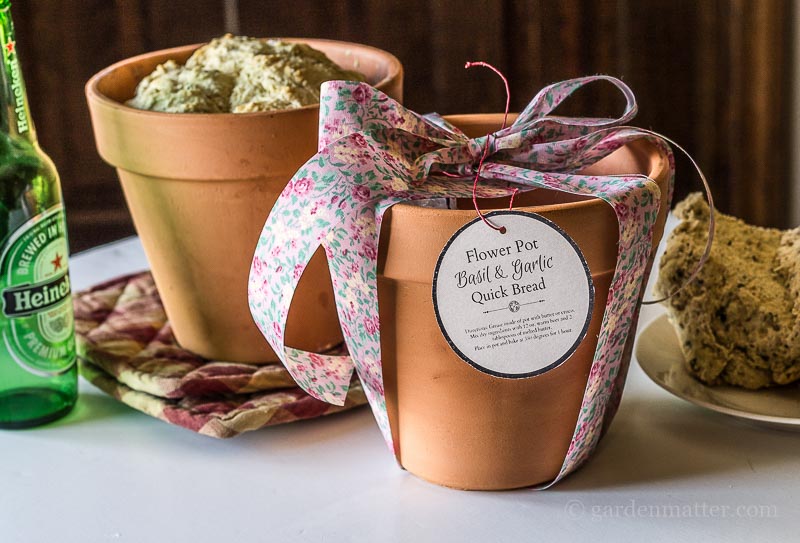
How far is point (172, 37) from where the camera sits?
1434mm

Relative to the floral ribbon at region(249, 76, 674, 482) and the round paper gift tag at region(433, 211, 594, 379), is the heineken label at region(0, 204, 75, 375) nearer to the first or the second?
the floral ribbon at region(249, 76, 674, 482)

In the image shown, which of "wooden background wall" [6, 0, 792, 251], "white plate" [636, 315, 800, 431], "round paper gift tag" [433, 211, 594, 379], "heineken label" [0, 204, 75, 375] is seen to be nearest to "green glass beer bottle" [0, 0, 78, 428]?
"heineken label" [0, 204, 75, 375]

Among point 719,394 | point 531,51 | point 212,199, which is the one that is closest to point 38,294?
point 212,199

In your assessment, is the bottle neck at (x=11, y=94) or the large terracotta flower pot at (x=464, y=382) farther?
the bottle neck at (x=11, y=94)

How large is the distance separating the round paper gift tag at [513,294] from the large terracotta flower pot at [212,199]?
190 mm

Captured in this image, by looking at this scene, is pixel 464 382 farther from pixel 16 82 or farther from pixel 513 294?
pixel 16 82

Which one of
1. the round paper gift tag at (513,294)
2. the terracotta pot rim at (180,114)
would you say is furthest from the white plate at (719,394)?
the terracotta pot rim at (180,114)

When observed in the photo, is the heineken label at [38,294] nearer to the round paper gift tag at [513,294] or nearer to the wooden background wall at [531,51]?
the round paper gift tag at [513,294]

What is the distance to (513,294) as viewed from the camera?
0.46m

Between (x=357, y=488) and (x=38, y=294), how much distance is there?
0.23 m

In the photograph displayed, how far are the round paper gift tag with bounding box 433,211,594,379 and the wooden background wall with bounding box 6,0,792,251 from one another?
101cm

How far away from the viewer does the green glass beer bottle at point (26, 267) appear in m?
0.58

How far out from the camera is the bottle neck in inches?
22.7

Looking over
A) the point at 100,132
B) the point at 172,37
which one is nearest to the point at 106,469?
the point at 100,132
